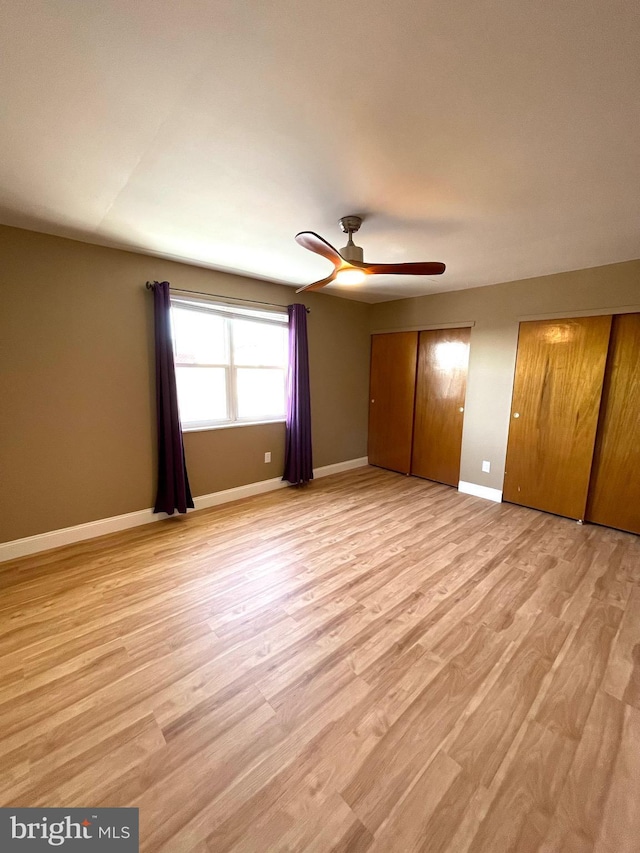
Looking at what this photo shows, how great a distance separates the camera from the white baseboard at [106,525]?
2.52 meters

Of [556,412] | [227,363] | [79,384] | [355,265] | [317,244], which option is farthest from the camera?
[227,363]

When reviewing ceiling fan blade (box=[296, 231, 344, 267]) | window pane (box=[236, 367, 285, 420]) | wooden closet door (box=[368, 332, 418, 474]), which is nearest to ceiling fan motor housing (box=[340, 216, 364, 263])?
ceiling fan blade (box=[296, 231, 344, 267])

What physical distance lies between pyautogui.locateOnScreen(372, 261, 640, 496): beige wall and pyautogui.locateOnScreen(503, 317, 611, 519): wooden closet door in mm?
110

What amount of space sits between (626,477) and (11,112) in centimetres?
461

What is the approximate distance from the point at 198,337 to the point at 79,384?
1.12m

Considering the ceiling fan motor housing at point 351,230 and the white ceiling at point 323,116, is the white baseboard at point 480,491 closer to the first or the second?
the white ceiling at point 323,116

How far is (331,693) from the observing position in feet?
4.87

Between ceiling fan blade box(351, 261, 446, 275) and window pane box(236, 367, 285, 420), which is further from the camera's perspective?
window pane box(236, 367, 285, 420)

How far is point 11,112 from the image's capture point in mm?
1280

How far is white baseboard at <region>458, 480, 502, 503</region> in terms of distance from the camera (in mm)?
3734

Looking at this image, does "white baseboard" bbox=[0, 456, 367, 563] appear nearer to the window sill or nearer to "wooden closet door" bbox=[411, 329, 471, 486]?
the window sill

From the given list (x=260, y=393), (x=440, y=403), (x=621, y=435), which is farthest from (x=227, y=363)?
(x=621, y=435)

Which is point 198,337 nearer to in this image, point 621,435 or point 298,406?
point 298,406

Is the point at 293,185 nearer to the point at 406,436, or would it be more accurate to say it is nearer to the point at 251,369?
the point at 251,369
